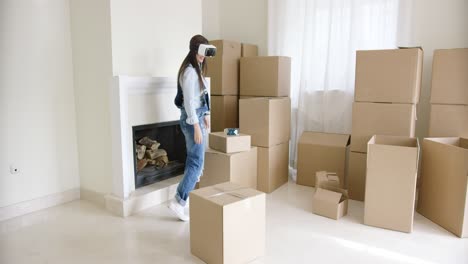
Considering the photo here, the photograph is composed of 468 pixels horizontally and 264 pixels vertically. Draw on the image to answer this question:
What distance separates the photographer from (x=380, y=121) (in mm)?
2803

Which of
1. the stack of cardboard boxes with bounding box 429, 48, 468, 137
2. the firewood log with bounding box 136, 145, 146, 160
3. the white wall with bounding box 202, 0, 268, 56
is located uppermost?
the white wall with bounding box 202, 0, 268, 56

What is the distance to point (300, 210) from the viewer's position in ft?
8.97

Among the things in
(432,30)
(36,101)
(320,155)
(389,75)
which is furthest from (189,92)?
(432,30)

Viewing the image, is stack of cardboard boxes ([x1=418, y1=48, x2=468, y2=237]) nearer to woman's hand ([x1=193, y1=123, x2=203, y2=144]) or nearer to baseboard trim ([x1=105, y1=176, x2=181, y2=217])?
woman's hand ([x1=193, y1=123, x2=203, y2=144])

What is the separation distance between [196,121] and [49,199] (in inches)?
54.5

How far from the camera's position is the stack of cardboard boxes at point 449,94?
8.78ft

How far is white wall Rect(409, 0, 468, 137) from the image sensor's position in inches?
116

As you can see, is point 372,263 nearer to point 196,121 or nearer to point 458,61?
point 196,121

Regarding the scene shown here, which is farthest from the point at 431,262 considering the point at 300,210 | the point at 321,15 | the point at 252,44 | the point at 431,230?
the point at 252,44

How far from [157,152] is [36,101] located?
1034mm

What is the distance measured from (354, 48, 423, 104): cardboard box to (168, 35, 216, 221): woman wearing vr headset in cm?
127

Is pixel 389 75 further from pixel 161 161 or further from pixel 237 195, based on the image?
pixel 161 161

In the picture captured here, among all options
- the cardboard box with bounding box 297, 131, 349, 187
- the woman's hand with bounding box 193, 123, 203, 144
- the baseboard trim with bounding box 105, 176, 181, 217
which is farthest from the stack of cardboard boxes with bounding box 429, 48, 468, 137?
the baseboard trim with bounding box 105, 176, 181, 217

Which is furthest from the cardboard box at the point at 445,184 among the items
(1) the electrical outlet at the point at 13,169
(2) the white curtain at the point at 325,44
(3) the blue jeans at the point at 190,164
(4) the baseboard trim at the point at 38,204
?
(1) the electrical outlet at the point at 13,169
